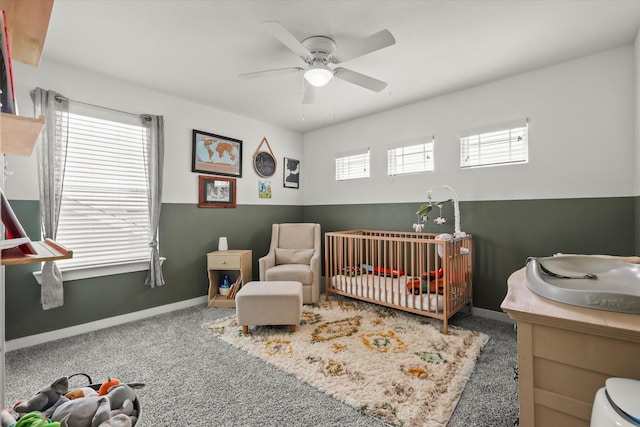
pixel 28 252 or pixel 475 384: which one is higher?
pixel 28 252

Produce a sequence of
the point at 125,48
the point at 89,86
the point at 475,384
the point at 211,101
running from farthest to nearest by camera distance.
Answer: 1. the point at 211,101
2. the point at 89,86
3. the point at 125,48
4. the point at 475,384

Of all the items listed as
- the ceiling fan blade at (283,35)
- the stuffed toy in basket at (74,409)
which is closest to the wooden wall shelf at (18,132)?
the stuffed toy in basket at (74,409)

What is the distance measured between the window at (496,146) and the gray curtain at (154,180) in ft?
10.9

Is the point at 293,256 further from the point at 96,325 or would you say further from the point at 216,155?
the point at 96,325

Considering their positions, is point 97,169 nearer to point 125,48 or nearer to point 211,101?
point 125,48

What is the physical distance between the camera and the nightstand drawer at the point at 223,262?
337 centimetres

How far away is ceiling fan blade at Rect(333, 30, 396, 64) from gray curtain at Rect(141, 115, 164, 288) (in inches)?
84.3

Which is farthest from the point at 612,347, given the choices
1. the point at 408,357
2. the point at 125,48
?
the point at 125,48

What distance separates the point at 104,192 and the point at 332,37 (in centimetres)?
257

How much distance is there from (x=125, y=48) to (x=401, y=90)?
2597mm

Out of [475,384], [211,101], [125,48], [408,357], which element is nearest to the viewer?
[475,384]

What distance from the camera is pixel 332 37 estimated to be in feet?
6.95

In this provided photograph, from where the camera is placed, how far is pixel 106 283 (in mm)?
2795

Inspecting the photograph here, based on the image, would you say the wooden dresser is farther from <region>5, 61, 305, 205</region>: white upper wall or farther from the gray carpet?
<region>5, 61, 305, 205</region>: white upper wall
